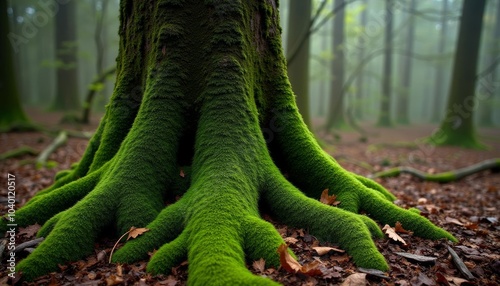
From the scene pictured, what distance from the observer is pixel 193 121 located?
3.13 m

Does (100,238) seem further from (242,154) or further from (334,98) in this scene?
(334,98)

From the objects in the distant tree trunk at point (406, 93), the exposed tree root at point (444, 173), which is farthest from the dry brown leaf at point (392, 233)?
the distant tree trunk at point (406, 93)

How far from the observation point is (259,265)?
2.23m

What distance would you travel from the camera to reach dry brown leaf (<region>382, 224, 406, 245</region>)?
2.70m

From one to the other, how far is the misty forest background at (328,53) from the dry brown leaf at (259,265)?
6375 mm

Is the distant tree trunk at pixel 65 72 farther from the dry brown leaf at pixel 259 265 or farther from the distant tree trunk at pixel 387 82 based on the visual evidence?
the distant tree trunk at pixel 387 82

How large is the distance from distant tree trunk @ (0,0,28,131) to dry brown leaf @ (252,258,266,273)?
1168 cm

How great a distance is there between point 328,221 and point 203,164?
4.24 ft

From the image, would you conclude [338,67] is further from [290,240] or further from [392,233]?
[290,240]

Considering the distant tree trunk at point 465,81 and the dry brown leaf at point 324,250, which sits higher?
the distant tree trunk at point 465,81

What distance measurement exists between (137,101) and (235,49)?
4.48 feet

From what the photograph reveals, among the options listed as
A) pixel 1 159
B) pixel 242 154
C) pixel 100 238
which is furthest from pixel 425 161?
pixel 1 159

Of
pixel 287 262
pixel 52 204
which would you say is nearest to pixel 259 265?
pixel 287 262

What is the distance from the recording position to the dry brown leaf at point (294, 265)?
84.0 inches
